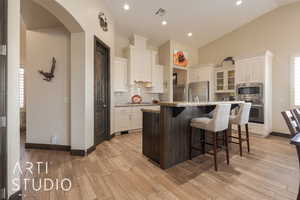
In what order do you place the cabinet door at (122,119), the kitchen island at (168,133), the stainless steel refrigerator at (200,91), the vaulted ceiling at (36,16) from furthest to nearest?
1. the stainless steel refrigerator at (200,91)
2. the cabinet door at (122,119)
3. the vaulted ceiling at (36,16)
4. the kitchen island at (168,133)

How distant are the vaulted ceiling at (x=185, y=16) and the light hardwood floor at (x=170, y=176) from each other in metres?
3.58

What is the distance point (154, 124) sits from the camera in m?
2.52

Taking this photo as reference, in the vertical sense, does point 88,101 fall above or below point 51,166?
above

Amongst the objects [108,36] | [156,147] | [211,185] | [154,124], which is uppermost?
[108,36]

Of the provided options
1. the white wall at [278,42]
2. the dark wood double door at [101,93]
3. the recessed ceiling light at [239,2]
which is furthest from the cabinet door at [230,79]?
the dark wood double door at [101,93]

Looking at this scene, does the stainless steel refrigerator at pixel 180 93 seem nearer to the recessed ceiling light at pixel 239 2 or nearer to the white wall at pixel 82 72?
the recessed ceiling light at pixel 239 2

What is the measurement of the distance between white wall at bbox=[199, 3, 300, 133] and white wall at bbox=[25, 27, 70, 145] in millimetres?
5155

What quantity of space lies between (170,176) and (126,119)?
264 centimetres

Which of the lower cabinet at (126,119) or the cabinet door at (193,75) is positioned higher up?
the cabinet door at (193,75)

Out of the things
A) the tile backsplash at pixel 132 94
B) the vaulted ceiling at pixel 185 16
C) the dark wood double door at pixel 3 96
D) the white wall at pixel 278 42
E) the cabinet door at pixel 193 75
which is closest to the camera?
the dark wood double door at pixel 3 96

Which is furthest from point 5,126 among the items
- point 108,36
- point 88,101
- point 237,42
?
point 237,42

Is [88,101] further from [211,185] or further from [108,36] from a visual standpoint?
[211,185]

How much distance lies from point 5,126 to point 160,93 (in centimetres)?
483

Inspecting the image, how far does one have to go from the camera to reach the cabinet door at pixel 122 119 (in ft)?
14.1
